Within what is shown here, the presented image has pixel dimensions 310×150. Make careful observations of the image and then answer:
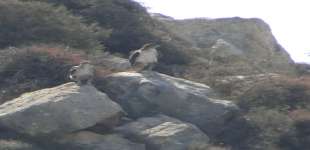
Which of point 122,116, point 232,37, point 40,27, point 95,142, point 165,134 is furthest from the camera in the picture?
point 232,37

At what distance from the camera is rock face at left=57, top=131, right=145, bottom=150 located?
28.9 meters

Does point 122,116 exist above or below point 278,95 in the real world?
below

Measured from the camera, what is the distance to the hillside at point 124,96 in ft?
95.9

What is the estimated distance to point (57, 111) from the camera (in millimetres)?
29188

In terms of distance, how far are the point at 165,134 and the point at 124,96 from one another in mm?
2470

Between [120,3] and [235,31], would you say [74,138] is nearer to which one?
[120,3]

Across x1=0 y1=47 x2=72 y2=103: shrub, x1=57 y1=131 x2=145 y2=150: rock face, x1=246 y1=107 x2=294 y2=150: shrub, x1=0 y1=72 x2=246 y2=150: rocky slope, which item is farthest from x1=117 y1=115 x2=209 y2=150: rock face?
x1=0 y1=47 x2=72 y2=103: shrub

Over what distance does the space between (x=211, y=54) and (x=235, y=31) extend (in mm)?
16676

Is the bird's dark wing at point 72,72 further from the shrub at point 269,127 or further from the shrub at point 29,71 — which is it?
the shrub at point 269,127

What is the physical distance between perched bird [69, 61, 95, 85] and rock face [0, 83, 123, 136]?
521mm

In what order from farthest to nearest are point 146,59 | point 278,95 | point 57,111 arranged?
1. point 278,95
2. point 146,59
3. point 57,111

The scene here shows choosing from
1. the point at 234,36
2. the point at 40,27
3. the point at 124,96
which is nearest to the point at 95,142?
the point at 124,96

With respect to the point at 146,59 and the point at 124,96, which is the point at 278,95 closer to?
the point at 146,59

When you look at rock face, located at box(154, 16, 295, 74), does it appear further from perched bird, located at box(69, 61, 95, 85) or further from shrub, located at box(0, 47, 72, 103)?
perched bird, located at box(69, 61, 95, 85)
